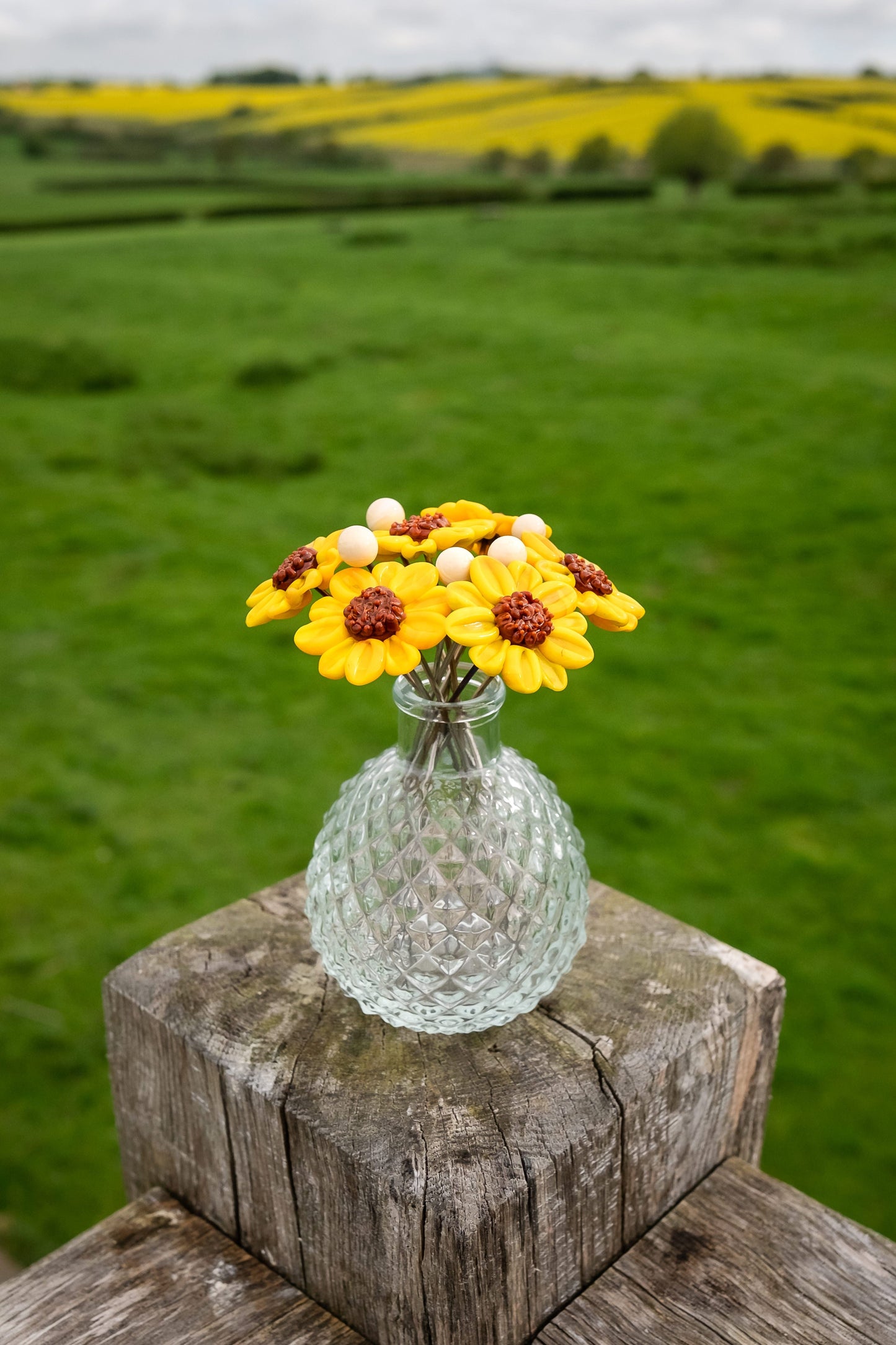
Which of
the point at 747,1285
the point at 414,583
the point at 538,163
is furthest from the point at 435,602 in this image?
the point at 538,163

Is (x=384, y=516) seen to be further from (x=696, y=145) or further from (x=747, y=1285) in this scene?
(x=696, y=145)

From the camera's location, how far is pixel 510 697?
4691 millimetres

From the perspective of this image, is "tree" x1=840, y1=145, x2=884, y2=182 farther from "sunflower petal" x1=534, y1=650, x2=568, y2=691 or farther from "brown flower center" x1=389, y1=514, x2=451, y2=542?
"sunflower petal" x1=534, y1=650, x2=568, y2=691

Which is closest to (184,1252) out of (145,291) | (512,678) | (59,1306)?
(59,1306)

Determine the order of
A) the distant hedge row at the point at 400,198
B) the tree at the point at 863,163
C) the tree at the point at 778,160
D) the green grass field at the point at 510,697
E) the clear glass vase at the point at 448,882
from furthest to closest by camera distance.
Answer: the distant hedge row at the point at 400,198, the tree at the point at 778,160, the tree at the point at 863,163, the green grass field at the point at 510,697, the clear glass vase at the point at 448,882

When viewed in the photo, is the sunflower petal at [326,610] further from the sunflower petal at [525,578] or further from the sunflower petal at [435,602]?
the sunflower petal at [525,578]

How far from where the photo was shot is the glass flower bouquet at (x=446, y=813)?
1161 mm

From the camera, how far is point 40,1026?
10.2 ft

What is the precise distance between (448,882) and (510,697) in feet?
11.3

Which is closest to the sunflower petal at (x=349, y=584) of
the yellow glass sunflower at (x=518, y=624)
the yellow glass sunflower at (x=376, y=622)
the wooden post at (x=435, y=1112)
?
the yellow glass sunflower at (x=376, y=622)

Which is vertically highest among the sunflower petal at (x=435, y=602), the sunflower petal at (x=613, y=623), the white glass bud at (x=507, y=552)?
the white glass bud at (x=507, y=552)

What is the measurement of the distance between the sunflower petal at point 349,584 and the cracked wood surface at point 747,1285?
3.05 feet

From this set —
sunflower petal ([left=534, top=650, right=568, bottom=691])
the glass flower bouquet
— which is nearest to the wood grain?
the glass flower bouquet

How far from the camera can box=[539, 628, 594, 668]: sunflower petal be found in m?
1.11
